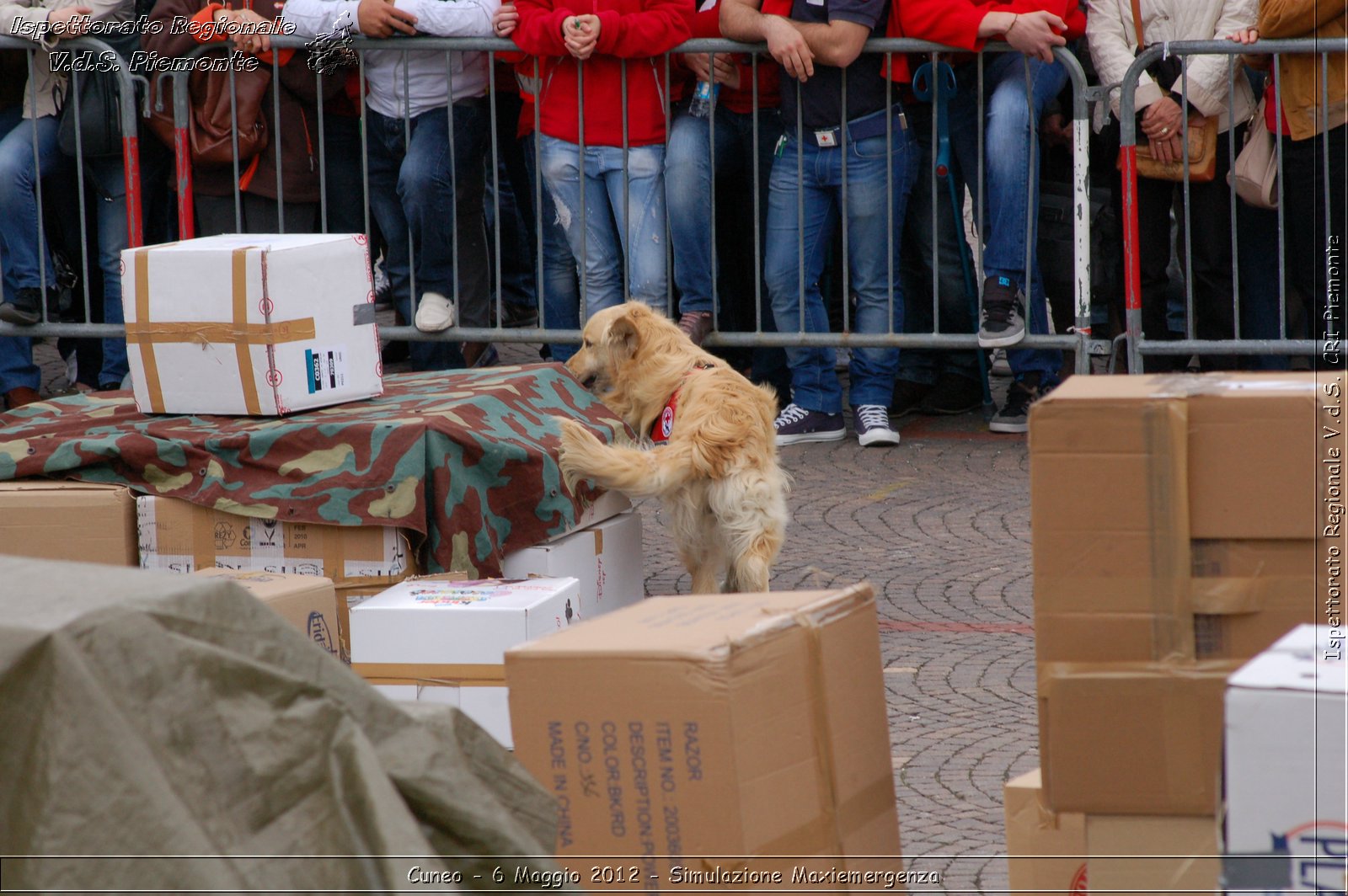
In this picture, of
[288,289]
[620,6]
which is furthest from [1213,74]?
[288,289]

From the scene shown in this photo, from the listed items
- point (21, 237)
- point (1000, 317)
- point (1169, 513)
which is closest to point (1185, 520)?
point (1169, 513)

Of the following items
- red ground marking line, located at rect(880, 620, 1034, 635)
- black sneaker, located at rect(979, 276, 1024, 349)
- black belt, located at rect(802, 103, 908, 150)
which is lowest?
red ground marking line, located at rect(880, 620, 1034, 635)

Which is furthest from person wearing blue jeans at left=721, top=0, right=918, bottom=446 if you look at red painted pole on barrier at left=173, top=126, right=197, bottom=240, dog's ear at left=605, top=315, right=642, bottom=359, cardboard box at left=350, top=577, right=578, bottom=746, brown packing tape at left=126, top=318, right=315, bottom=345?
cardboard box at left=350, top=577, right=578, bottom=746

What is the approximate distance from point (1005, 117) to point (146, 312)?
446cm

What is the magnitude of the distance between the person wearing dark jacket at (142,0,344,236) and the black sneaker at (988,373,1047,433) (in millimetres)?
4050

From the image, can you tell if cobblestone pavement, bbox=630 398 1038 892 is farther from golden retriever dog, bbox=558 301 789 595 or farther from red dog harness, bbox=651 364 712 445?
red dog harness, bbox=651 364 712 445

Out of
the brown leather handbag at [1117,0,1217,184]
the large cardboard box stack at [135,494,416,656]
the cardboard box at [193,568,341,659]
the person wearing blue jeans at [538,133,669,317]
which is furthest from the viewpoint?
the person wearing blue jeans at [538,133,669,317]

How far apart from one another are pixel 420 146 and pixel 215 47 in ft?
3.98

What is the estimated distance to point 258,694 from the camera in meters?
2.09

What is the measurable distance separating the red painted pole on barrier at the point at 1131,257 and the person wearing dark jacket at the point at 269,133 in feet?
13.9

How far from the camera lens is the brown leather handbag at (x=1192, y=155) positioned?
747cm

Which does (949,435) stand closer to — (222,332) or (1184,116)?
(1184,116)

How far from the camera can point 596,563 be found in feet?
18.2

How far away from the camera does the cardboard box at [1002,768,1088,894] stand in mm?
2842
